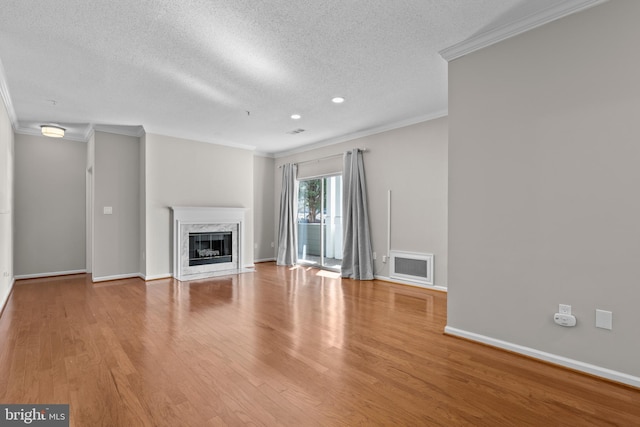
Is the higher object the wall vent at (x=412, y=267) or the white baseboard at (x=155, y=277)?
the wall vent at (x=412, y=267)

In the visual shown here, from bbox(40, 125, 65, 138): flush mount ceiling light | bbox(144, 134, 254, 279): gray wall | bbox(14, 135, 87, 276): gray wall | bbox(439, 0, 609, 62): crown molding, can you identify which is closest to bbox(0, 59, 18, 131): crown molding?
bbox(40, 125, 65, 138): flush mount ceiling light

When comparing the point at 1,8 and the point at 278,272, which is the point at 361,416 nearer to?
the point at 1,8

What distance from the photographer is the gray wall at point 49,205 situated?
546 centimetres

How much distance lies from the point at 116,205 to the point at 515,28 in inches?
243

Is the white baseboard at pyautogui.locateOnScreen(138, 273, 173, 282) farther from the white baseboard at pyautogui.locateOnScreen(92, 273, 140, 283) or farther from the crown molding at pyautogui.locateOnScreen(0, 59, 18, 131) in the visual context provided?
the crown molding at pyautogui.locateOnScreen(0, 59, 18, 131)

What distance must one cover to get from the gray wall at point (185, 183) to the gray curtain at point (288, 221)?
784 mm

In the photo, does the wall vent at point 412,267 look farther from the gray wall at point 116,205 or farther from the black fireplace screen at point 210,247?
the gray wall at point 116,205

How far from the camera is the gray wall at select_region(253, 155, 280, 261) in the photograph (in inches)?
299

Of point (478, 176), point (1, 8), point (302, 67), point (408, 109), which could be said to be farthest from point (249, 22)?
point (408, 109)

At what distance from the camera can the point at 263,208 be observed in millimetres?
7691

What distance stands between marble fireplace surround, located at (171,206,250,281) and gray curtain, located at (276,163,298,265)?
1.14 metres

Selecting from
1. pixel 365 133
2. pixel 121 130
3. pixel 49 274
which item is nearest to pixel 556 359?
pixel 365 133

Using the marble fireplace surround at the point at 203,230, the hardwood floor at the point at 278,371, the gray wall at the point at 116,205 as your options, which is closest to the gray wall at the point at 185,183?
the marble fireplace surround at the point at 203,230

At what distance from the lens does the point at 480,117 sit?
9.09 feet
